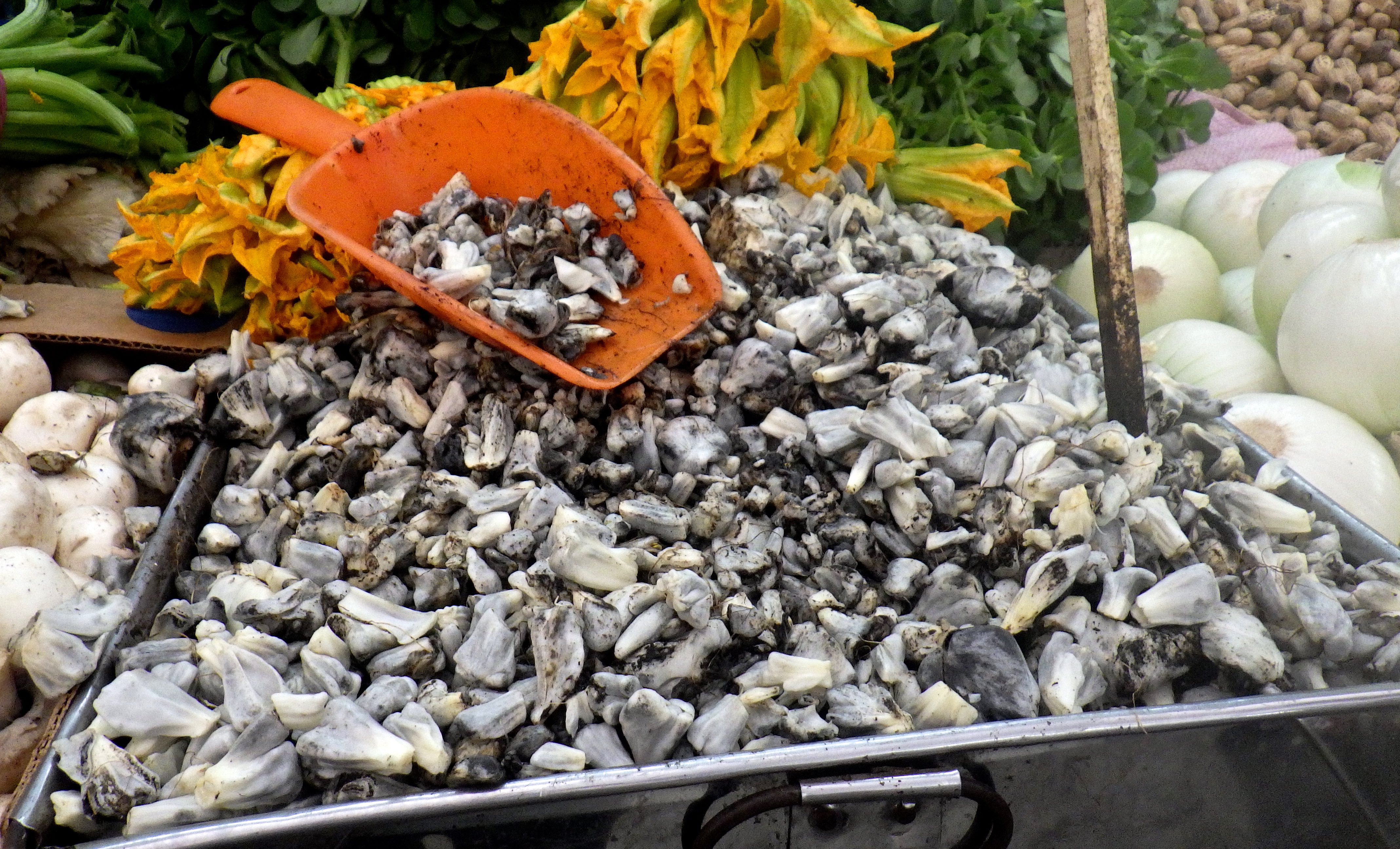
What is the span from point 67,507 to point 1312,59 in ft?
11.7

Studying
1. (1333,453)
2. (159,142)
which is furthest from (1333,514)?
(159,142)

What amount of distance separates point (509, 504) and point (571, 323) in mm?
355

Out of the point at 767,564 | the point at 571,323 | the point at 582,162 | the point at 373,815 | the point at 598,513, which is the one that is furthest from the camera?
the point at 582,162

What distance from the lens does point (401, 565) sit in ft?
4.16

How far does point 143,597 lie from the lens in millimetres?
1232

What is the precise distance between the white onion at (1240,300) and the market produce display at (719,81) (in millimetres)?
949

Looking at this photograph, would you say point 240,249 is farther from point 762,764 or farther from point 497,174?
point 762,764

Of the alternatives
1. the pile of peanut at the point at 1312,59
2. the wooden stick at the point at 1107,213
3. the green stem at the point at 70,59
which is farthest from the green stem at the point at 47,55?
the pile of peanut at the point at 1312,59

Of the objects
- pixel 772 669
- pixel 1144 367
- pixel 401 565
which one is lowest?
pixel 401 565

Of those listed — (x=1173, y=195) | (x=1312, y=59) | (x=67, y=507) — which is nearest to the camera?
(x=67, y=507)

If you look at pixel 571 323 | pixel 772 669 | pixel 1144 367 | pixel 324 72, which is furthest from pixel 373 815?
pixel 324 72

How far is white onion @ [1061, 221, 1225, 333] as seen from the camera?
6.77ft

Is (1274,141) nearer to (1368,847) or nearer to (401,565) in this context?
(1368,847)

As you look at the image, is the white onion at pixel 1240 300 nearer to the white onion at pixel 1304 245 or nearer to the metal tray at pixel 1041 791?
the white onion at pixel 1304 245
